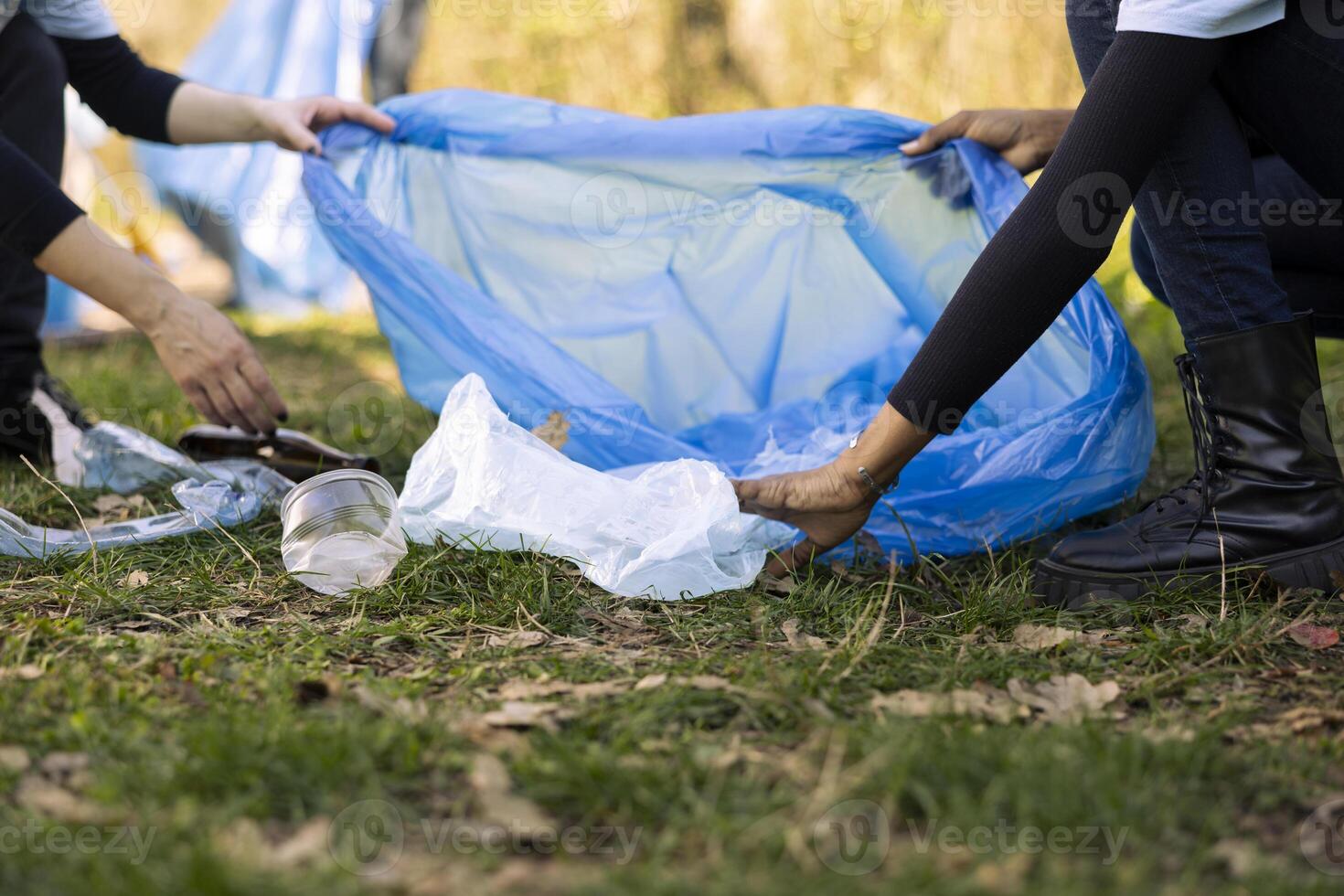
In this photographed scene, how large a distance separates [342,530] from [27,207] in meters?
0.69

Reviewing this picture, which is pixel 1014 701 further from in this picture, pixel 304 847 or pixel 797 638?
pixel 304 847

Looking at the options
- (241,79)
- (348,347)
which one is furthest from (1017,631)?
(241,79)

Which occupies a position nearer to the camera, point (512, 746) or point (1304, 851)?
point (1304, 851)

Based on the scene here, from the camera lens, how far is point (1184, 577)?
1421 millimetres

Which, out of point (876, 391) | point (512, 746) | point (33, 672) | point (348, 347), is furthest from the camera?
point (348, 347)

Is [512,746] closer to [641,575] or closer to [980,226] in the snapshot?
[641,575]

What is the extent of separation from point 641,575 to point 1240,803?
0.72 meters

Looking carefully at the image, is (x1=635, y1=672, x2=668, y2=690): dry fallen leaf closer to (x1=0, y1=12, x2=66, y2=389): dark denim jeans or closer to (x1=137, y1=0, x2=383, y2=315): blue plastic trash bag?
(x1=0, y1=12, x2=66, y2=389): dark denim jeans

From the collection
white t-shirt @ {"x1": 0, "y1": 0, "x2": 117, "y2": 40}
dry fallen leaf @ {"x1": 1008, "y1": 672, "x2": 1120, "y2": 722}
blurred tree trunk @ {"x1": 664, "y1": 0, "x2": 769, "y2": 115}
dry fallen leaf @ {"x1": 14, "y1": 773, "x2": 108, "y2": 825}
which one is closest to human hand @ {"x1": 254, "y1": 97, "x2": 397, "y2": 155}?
white t-shirt @ {"x1": 0, "y1": 0, "x2": 117, "y2": 40}

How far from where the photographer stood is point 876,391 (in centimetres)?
199

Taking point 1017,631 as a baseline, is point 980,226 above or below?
above

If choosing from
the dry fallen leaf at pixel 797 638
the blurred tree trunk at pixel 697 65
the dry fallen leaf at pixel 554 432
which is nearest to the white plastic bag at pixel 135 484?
the dry fallen leaf at pixel 554 432

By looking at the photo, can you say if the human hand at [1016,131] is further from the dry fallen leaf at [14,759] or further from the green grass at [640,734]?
the dry fallen leaf at [14,759]

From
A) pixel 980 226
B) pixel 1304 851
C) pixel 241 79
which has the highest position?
pixel 241 79
